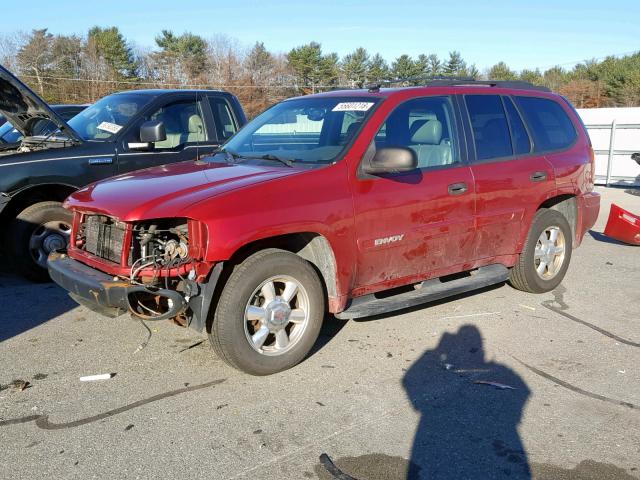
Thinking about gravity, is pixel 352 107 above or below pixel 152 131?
above

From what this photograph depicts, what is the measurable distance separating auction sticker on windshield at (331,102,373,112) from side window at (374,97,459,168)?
20 cm

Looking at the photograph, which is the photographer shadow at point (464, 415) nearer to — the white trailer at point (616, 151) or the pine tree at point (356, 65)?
the white trailer at point (616, 151)

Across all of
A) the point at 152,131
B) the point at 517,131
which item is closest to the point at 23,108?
the point at 152,131

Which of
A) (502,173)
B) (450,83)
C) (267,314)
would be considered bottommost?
(267,314)

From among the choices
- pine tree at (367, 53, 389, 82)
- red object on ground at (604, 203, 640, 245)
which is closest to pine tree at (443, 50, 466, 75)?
pine tree at (367, 53, 389, 82)

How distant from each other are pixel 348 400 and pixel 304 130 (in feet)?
7.66

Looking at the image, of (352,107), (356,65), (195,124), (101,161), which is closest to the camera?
(352,107)

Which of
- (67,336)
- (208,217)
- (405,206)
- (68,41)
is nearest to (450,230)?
(405,206)

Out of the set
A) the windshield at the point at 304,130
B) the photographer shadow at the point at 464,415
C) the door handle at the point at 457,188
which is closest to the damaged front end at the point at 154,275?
the windshield at the point at 304,130

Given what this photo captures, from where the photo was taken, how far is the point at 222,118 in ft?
25.3

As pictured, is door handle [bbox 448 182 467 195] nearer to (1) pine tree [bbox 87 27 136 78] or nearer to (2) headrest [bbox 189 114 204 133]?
(2) headrest [bbox 189 114 204 133]

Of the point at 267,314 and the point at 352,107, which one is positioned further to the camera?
the point at 352,107

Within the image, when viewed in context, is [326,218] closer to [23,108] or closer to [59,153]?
[59,153]

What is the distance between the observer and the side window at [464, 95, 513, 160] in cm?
538
